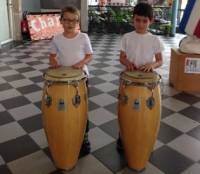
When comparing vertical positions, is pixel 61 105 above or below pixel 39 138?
above

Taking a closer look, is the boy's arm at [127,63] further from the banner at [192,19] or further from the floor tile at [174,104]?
the banner at [192,19]

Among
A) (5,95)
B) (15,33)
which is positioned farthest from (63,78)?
(15,33)

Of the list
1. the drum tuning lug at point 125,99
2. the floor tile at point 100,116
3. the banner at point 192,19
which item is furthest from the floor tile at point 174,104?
the drum tuning lug at point 125,99

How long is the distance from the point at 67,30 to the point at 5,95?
1732 millimetres

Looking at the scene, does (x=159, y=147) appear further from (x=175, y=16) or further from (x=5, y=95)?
(x=175, y=16)

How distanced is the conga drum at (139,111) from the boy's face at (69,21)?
52 cm

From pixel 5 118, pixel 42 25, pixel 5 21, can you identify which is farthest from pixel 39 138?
pixel 42 25

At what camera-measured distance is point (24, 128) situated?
255 centimetres

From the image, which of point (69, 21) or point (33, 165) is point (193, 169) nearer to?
point (33, 165)

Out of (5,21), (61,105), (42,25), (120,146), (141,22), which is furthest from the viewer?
(42,25)

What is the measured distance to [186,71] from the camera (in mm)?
3455

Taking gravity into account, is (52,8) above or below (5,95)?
above

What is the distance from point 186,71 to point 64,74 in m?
2.17

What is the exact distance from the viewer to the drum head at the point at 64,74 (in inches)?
68.2
